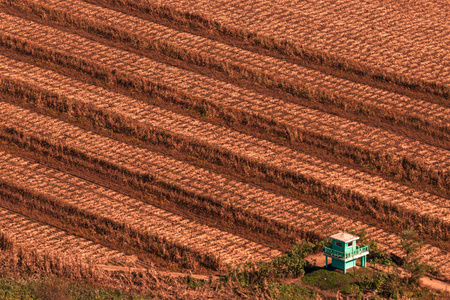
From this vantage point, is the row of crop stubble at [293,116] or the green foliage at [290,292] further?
the row of crop stubble at [293,116]

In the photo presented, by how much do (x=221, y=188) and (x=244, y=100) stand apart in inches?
279

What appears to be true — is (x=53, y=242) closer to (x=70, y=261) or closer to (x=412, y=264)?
(x=70, y=261)

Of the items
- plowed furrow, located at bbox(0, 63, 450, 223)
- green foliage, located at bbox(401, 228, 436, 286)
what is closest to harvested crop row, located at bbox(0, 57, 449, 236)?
plowed furrow, located at bbox(0, 63, 450, 223)

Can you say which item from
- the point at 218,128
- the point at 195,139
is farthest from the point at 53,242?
A: the point at 218,128

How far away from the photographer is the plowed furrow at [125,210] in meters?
39.0

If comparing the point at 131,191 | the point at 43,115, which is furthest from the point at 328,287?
the point at 43,115

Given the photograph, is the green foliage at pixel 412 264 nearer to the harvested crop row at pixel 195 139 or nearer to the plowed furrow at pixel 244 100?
the harvested crop row at pixel 195 139

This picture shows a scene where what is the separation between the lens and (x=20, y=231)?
4044 cm

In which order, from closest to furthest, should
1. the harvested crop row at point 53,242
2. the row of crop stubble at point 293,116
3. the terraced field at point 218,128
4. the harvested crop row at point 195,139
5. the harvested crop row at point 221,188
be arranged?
the harvested crop row at point 53,242
the harvested crop row at point 221,188
the terraced field at point 218,128
the harvested crop row at point 195,139
the row of crop stubble at point 293,116

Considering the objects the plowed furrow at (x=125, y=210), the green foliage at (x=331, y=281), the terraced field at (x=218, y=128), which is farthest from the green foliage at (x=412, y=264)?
the plowed furrow at (x=125, y=210)

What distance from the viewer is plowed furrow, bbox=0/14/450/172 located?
4429 cm

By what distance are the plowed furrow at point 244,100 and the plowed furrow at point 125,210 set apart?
26.8 ft

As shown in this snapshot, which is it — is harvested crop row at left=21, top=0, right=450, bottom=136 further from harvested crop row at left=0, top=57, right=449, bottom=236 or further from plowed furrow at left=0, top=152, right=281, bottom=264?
plowed furrow at left=0, top=152, right=281, bottom=264

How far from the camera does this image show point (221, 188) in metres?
42.8
